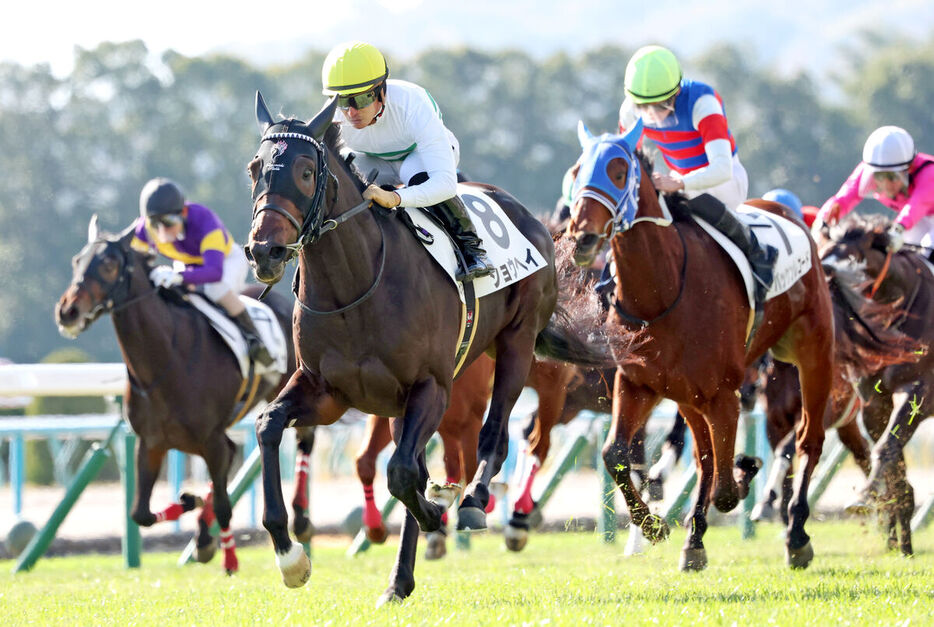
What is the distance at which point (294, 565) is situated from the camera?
5.47 m

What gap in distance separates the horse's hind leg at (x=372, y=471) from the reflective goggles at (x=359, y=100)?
2592 mm

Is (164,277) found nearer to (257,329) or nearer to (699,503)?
(257,329)

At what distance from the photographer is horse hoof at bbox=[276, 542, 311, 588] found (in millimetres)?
5461

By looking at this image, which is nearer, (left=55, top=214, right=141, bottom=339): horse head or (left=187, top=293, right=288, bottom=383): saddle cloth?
(left=55, top=214, right=141, bottom=339): horse head

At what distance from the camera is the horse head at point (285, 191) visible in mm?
5016

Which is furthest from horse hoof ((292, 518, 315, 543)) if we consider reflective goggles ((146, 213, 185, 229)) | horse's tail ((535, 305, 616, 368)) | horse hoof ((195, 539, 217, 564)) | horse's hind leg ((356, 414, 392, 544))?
horse's tail ((535, 305, 616, 368))

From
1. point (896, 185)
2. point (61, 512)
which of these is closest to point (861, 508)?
point (896, 185)

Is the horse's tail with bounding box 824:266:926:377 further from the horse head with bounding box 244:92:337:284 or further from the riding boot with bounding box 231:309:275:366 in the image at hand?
the horse head with bounding box 244:92:337:284

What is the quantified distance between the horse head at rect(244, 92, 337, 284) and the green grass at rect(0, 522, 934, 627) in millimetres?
1365

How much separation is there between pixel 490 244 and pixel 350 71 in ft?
3.67

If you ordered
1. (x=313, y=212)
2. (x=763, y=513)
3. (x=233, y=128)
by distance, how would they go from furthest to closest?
(x=233, y=128)
(x=763, y=513)
(x=313, y=212)

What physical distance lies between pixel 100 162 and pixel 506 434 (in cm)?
3793

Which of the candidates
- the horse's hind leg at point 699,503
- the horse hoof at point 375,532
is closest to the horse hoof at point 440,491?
the horse's hind leg at point 699,503

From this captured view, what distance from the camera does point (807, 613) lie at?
206 inches
